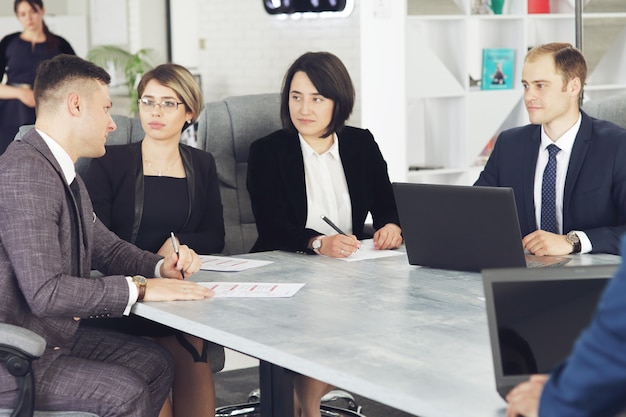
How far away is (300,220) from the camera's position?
11.3 ft

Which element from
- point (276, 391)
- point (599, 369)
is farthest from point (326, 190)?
point (599, 369)

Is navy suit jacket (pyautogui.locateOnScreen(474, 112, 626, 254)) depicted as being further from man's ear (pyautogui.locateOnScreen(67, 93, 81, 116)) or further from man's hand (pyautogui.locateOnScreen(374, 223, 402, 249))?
man's ear (pyautogui.locateOnScreen(67, 93, 81, 116))

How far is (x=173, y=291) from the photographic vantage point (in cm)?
248

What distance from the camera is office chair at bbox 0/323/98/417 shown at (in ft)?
7.25

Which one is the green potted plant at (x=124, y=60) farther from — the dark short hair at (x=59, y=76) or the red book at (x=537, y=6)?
the dark short hair at (x=59, y=76)

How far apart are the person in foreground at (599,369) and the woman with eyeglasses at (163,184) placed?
6.68 ft

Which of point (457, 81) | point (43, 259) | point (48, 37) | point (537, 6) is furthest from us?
point (48, 37)

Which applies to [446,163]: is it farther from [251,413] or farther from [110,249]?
[110,249]

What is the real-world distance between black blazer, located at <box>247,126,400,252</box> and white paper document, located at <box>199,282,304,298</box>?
0.60m

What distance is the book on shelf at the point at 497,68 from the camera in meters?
6.10

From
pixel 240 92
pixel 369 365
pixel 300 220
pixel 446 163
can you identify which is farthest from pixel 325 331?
pixel 240 92

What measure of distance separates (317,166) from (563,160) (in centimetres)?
87

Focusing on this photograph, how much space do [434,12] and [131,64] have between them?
4134 millimetres

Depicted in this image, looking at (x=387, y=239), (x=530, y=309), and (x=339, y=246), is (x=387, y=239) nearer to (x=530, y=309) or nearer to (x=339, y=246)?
(x=339, y=246)
